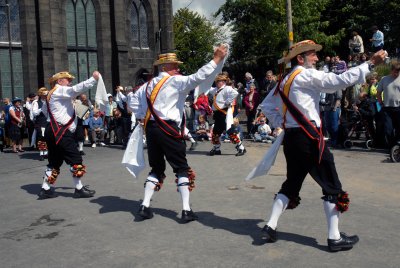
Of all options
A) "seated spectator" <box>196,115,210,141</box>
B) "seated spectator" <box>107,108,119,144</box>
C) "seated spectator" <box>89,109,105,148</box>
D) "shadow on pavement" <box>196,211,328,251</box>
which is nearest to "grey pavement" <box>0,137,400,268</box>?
"shadow on pavement" <box>196,211,328,251</box>

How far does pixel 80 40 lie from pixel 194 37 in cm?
2815

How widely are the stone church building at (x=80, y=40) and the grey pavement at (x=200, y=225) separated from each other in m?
18.2

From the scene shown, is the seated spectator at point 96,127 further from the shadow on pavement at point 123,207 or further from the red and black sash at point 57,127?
the shadow on pavement at point 123,207

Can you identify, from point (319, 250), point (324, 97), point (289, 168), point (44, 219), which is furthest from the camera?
point (324, 97)

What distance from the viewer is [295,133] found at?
5.67 m

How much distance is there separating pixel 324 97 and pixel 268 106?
854 cm

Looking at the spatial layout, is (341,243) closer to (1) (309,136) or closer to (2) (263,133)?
(1) (309,136)

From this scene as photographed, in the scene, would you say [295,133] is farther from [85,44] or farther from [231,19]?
[231,19]

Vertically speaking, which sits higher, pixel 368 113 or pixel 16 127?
pixel 368 113

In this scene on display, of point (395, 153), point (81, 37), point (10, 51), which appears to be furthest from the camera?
point (81, 37)

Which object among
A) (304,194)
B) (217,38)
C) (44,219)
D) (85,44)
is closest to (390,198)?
(304,194)

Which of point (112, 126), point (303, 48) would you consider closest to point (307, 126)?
point (303, 48)

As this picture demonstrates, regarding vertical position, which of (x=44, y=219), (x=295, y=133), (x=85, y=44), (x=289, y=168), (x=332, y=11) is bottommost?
(x=44, y=219)

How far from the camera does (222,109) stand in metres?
13.2
